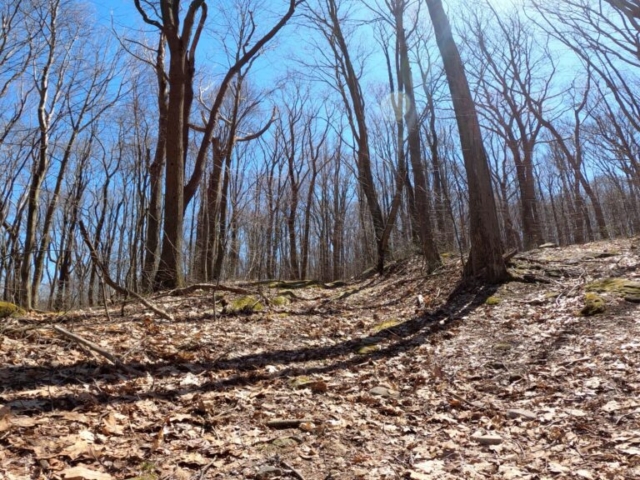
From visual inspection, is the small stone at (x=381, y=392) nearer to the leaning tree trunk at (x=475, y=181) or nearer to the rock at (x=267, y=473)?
the rock at (x=267, y=473)

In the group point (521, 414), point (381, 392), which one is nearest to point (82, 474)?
point (381, 392)

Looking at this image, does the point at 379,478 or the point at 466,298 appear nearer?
the point at 379,478

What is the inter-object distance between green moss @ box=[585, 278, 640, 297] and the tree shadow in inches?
63.0

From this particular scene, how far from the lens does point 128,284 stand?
298 inches

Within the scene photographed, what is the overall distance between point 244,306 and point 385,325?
233 cm

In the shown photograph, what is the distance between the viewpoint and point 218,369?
4.09m

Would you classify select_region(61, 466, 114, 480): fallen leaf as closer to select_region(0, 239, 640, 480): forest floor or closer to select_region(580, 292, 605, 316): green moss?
select_region(0, 239, 640, 480): forest floor

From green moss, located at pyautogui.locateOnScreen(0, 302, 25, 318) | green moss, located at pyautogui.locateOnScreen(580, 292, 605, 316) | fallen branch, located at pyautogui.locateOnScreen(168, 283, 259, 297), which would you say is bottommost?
green moss, located at pyautogui.locateOnScreen(580, 292, 605, 316)

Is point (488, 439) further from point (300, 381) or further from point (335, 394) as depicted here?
point (300, 381)

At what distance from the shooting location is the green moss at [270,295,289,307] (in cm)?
769

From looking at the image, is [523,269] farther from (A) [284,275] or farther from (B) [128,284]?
(A) [284,275]

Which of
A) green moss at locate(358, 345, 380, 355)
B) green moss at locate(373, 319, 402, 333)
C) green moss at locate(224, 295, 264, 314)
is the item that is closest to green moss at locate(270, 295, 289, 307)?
green moss at locate(224, 295, 264, 314)

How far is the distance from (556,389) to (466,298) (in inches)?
126

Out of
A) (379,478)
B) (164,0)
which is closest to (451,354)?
(379,478)
